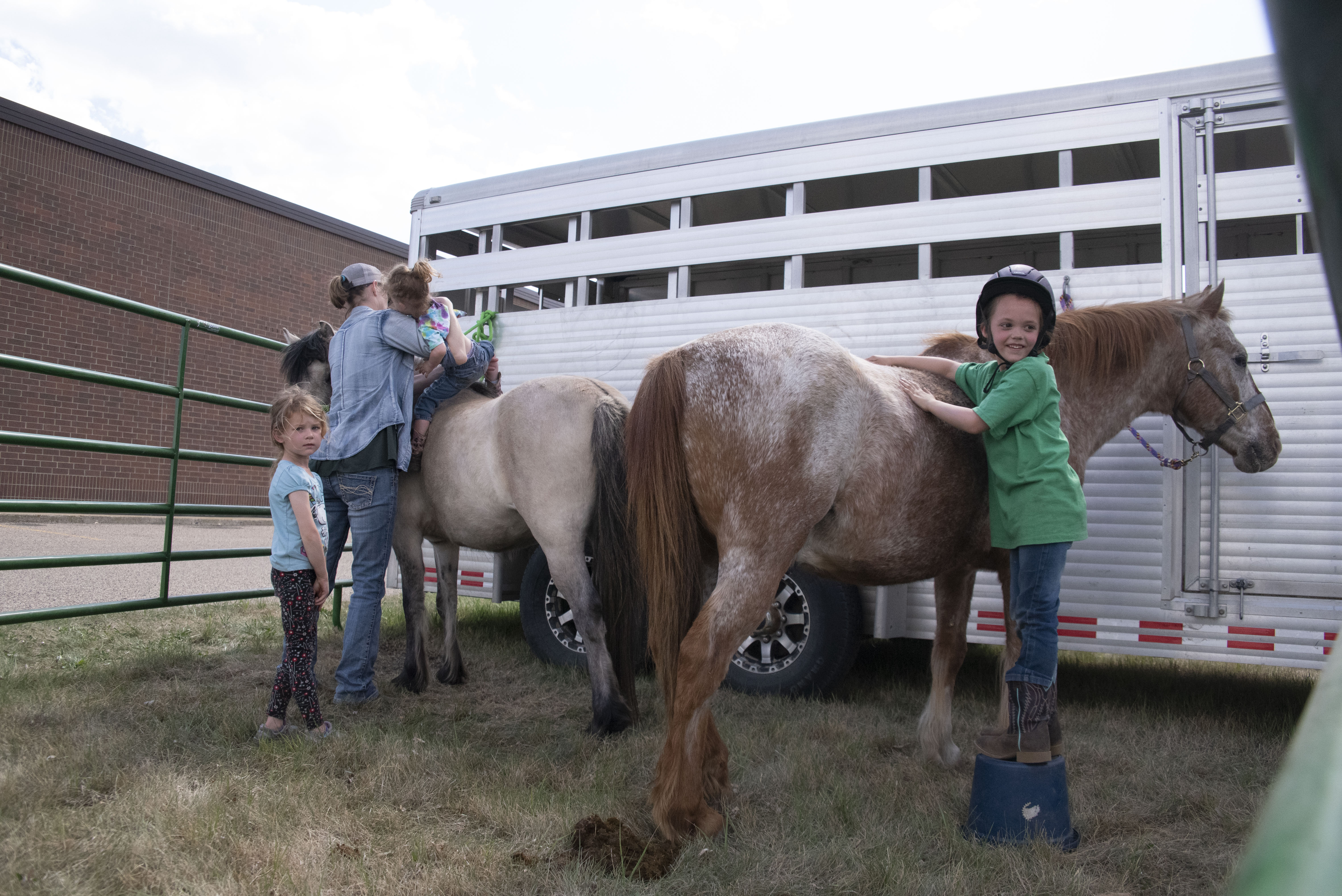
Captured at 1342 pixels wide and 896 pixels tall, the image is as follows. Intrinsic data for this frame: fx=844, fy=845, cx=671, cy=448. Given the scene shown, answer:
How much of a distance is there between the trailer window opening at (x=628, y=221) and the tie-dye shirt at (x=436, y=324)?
4.63ft

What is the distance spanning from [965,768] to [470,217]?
4625 millimetres

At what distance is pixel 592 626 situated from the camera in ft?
13.2

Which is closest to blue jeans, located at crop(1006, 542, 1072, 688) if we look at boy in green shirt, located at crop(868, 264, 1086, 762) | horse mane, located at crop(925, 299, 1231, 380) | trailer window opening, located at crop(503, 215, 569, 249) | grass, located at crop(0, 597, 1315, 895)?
boy in green shirt, located at crop(868, 264, 1086, 762)

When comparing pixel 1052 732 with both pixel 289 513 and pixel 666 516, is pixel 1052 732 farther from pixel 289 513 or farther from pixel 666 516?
pixel 289 513

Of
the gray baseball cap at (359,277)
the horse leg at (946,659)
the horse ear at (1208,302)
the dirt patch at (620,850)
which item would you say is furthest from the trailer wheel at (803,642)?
the gray baseball cap at (359,277)

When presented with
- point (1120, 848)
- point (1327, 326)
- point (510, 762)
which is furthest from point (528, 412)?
point (1327, 326)

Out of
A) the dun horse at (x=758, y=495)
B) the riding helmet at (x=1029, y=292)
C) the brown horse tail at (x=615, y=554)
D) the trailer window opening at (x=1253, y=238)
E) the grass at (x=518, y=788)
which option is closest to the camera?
the grass at (x=518, y=788)

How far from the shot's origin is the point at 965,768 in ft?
12.0

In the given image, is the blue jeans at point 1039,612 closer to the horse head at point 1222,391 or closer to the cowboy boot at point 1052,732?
the cowboy boot at point 1052,732

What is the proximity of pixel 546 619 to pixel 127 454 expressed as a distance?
2823 millimetres

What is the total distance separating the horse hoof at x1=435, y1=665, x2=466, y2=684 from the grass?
79 mm

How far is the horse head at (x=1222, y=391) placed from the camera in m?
3.91

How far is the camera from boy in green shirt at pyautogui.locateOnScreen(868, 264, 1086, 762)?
2875mm

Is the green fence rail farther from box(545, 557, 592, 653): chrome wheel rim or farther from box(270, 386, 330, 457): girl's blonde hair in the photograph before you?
box(545, 557, 592, 653): chrome wheel rim
